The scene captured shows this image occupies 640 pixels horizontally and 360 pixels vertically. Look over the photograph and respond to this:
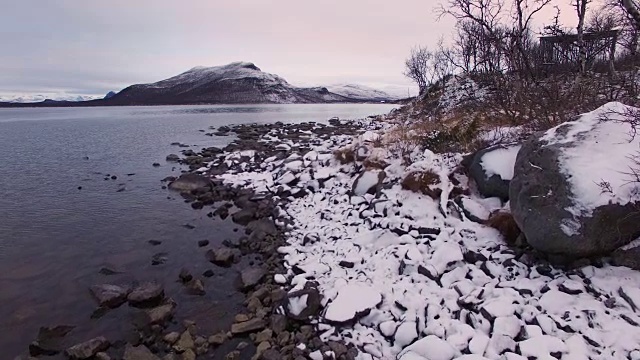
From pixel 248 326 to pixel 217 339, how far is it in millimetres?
485

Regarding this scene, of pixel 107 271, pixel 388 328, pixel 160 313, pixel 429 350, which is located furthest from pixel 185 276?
pixel 429 350

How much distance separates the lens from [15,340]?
5.81 m

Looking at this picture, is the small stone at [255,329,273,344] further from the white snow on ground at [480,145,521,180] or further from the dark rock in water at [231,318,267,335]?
the white snow on ground at [480,145,521,180]

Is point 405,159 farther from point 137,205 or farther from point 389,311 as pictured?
point 137,205

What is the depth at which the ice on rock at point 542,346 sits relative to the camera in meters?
4.37

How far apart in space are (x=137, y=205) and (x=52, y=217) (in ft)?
7.61

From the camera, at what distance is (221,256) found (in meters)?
8.30

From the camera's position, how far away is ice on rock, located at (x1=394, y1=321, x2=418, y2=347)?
5.11 metres

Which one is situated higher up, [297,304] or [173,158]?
[173,158]

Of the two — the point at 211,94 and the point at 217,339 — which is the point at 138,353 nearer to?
the point at 217,339

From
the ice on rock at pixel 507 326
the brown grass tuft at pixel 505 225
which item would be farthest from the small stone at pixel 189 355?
the brown grass tuft at pixel 505 225

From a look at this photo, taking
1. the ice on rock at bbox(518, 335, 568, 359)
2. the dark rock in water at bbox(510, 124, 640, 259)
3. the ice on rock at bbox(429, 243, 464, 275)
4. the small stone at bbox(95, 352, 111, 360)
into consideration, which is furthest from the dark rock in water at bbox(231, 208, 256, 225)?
the ice on rock at bbox(518, 335, 568, 359)

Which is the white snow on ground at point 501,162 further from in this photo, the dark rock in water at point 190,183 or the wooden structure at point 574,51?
the dark rock in water at point 190,183

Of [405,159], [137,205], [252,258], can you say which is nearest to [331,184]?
[405,159]
